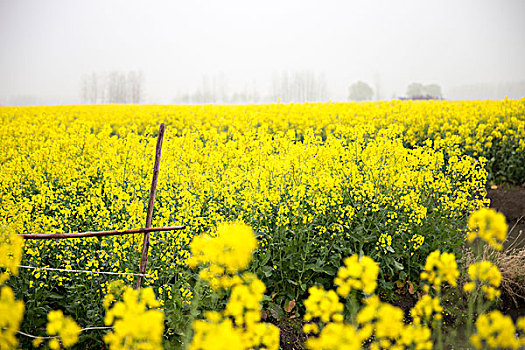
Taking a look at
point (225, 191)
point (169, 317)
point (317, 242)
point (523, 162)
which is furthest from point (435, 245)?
point (523, 162)

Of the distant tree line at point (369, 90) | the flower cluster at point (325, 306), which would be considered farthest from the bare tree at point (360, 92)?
the flower cluster at point (325, 306)

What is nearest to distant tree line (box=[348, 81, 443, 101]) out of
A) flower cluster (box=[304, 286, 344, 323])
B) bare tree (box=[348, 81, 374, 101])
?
bare tree (box=[348, 81, 374, 101])

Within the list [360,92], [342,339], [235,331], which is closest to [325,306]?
[342,339]

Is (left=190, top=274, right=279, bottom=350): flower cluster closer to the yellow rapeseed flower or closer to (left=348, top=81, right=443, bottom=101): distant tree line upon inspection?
the yellow rapeseed flower

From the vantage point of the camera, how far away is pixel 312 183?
14.5 ft

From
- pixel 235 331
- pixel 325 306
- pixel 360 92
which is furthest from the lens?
pixel 360 92

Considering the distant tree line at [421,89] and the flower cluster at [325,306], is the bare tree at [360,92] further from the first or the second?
the flower cluster at [325,306]

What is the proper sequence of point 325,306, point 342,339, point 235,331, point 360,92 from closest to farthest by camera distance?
1. point 342,339
2. point 235,331
3. point 325,306
4. point 360,92

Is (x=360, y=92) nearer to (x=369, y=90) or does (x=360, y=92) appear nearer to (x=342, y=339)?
(x=369, y=90)

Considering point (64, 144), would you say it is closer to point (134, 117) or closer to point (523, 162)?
point (134, 117)

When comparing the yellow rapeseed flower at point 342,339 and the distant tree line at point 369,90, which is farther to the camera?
the distant tree line at point 369,90

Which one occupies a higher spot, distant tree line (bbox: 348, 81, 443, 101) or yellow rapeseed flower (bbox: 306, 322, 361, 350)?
distant tree line (bbox: 348, 81, 443, 101)

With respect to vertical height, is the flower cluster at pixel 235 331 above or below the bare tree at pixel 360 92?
below

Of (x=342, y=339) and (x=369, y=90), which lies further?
(x=369, y=90)
